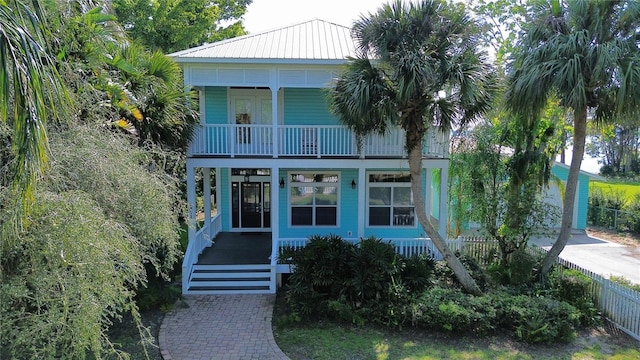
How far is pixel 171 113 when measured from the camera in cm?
962

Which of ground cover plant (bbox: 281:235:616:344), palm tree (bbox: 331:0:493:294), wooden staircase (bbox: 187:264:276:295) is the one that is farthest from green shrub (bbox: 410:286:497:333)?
wooden staircase (bbox: 187:264:276:295)

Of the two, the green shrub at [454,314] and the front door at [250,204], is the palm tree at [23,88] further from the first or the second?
the front door at [250,204]

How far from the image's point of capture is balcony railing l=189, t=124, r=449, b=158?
37.2 feet

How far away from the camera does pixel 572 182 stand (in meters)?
9.96

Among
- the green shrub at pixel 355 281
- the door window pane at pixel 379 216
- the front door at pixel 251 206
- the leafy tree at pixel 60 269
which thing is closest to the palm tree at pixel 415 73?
the green shrub at pixel 355 281

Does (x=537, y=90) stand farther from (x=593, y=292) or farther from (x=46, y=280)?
(x=46, y=280)

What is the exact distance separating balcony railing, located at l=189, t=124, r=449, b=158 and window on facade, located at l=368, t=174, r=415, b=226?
1683 millimetres

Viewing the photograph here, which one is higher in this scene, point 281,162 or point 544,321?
point 281,162

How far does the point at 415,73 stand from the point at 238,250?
792cm

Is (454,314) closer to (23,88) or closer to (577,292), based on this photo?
(577,292)

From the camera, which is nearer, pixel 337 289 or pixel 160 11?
pixel 337 289

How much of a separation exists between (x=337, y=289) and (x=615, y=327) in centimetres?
643

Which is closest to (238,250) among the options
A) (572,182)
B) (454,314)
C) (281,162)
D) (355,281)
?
(281,162)

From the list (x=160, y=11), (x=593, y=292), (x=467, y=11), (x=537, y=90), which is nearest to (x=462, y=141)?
(x=537, y=90)
